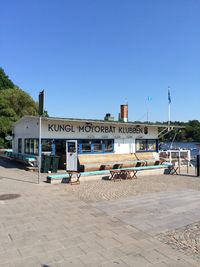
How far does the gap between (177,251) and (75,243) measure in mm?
1890

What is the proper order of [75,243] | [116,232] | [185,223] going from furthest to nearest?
[185,223], [116,232], [75,243]

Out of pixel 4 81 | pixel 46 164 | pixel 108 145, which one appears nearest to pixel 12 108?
pixel 4 81

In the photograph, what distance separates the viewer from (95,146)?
2069 centimetres

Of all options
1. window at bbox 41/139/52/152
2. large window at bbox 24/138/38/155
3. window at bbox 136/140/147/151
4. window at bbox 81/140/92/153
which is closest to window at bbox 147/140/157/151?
window at bbox 136/140/147/151

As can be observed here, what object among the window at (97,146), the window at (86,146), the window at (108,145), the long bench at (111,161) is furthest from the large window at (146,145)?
the window at (86,146)

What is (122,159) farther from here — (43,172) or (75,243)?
(75,243)

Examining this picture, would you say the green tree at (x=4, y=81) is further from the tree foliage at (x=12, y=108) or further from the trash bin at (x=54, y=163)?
the trash bin at (x=54, y=163)

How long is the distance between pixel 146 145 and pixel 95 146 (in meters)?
5.20

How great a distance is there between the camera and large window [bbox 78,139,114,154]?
2000cm

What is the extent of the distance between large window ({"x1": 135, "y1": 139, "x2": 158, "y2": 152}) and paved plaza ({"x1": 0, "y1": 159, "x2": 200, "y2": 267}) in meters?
11.7

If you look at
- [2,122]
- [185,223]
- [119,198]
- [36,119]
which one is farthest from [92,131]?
[2,122]

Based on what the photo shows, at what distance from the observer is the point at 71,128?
766 inches

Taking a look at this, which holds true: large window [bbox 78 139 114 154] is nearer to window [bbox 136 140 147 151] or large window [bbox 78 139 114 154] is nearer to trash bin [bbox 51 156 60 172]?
window [bbox 136 140 147 151]

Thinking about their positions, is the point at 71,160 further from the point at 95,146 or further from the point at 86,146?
the point at 95,146
